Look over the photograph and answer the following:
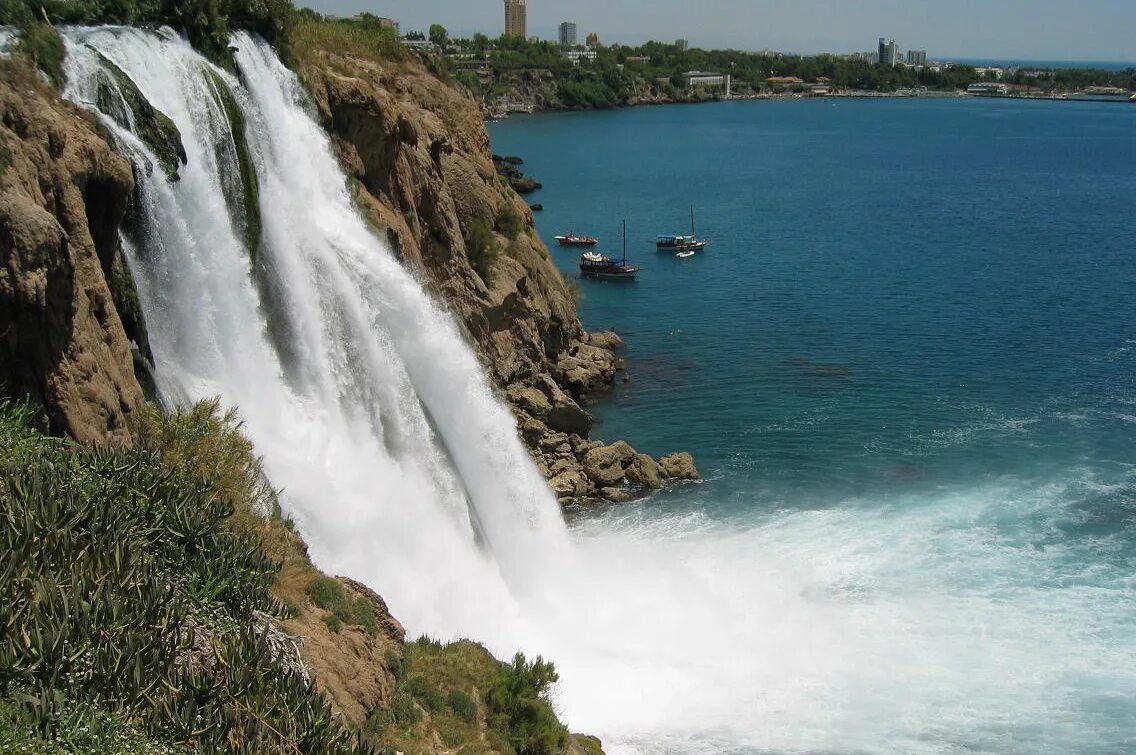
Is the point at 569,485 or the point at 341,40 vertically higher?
the point at 341,40

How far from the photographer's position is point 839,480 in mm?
34562

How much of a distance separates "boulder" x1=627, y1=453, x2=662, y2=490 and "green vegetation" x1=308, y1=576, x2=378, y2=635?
734 inches

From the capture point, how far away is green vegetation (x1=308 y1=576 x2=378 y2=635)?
15312 millimetres

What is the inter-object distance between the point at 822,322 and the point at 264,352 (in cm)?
3440

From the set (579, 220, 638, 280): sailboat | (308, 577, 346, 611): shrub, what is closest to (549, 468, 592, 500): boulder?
(308, 577, 346, 611): shrub

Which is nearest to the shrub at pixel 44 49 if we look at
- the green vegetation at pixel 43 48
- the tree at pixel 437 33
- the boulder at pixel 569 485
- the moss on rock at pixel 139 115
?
the green vegetation at pixel 43 48

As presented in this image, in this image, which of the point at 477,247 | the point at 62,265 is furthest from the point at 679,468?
the point at 62,265

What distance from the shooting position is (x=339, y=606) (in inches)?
608

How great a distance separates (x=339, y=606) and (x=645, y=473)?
1946 centimetres

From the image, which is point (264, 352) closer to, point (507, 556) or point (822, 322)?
point (507, 556)

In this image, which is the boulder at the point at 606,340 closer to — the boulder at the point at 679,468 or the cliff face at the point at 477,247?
the cliff face at the point at 477,247

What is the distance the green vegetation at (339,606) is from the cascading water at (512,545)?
13.3ft

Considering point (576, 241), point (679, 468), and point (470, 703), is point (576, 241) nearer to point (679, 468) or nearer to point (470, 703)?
point (679, 468)

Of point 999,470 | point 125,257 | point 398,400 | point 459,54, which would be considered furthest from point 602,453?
point 459,54
